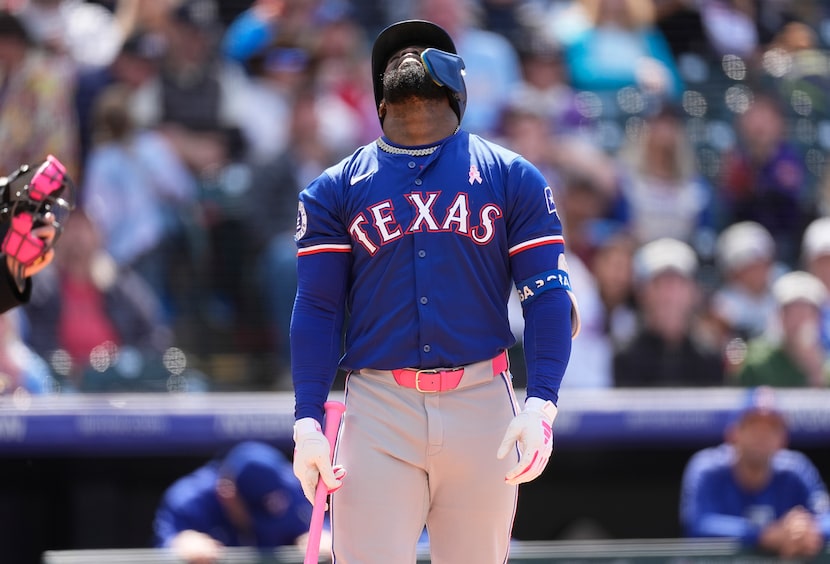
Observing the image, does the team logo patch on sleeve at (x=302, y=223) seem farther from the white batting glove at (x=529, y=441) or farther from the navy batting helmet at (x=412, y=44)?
the white batting glove at (x=529, y=441)

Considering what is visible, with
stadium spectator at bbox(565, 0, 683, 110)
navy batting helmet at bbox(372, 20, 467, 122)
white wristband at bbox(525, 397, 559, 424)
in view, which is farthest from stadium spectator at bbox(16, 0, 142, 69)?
white wristband at bbox(525, 397, 559, 424)

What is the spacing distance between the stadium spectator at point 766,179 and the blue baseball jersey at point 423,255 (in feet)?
17.0

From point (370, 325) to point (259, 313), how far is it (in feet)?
13.3

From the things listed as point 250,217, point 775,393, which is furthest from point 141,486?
point 775,393

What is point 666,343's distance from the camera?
7215 millimetres

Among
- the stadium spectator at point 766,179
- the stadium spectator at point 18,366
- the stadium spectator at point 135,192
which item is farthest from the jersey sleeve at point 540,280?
the stadium spectator at point 766,179

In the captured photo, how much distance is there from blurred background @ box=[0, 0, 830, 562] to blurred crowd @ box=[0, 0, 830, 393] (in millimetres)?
16

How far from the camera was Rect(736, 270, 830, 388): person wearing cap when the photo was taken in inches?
281

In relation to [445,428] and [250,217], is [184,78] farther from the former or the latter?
[445,428]

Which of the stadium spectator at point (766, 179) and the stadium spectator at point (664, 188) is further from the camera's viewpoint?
the stadium spectator at point (766, 179)

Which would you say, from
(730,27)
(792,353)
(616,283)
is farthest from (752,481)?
(730,27)

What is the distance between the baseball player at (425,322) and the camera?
11.4 ft

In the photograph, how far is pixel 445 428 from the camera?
3498mm

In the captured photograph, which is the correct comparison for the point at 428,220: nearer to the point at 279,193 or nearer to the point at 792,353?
the point at 792,353
